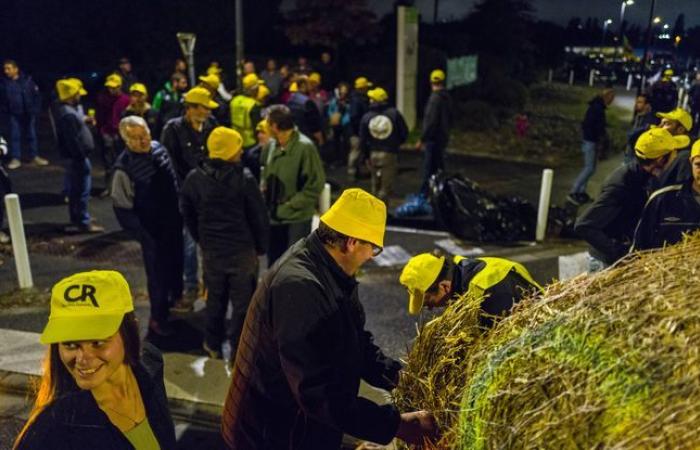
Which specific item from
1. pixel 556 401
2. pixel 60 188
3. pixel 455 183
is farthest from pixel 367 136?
pixel 556 401

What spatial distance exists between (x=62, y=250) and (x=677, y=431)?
24.8ft

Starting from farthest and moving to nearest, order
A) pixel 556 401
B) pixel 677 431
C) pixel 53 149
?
1. pixel 53 149
2. pixel 556 401
3. pixel 677 431

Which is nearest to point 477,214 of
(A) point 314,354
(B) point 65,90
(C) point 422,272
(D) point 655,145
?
(D) point 655,145

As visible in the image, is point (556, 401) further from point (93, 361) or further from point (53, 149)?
point (53, 149)

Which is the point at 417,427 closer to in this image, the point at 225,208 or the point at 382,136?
the point at 225,208

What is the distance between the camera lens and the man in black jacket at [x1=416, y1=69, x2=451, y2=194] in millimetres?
9867

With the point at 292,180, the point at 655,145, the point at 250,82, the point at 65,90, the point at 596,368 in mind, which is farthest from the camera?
the point at 250,82

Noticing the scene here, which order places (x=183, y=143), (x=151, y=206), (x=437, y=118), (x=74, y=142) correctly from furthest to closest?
1. (x=437, y=118)
2. (x=74, y=142)
3. (x=183, y=143)
4. (x=151, y=206)

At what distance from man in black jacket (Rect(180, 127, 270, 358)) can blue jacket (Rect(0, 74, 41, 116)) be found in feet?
26.4

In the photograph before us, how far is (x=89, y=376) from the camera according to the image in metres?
2.16

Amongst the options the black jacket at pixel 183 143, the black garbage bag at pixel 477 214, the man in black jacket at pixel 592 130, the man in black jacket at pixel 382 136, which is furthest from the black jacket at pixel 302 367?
the man in black jacket at pixel 592 130

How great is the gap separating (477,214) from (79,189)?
5166 mm

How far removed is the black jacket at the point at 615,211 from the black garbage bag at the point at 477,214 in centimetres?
338

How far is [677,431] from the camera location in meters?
1.51
